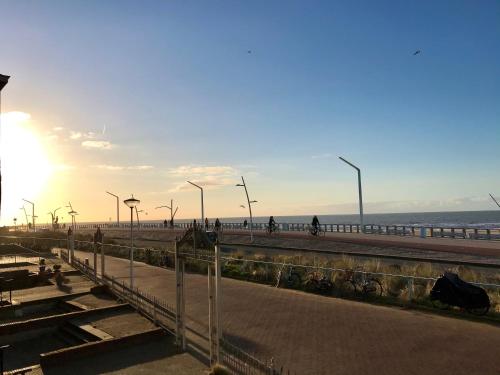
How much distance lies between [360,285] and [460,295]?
12.6 feet

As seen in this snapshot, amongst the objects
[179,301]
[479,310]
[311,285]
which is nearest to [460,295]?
[479,310]

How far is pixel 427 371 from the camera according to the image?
891cm

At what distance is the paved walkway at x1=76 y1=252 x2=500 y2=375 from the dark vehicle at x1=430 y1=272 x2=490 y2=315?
0.63 metres

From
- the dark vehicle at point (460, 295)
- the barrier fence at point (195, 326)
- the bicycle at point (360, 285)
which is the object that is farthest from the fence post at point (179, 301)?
the dark vehicle at point (460, 295)

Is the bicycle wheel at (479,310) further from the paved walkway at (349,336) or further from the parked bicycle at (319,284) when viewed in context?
the parked bicycle at (319,284)

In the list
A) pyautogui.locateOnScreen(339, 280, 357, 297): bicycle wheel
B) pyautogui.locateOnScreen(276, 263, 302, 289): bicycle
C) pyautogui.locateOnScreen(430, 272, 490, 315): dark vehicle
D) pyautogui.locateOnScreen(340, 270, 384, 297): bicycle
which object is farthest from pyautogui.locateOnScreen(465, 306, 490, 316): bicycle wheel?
pyautogui.locateOnScreen(276, 263, 302, 289): bicycle

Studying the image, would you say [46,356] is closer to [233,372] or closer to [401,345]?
[233,372]

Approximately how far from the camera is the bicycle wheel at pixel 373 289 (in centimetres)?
1565

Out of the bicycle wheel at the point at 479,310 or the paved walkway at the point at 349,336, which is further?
the bicycle wheel at the point at 479,310

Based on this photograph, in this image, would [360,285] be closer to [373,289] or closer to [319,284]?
[373,289]

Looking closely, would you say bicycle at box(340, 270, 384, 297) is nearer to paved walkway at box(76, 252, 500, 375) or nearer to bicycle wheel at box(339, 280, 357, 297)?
bicycle wheel at box(339, 280, 357, 297)

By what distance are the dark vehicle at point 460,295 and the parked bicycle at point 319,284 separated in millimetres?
4121

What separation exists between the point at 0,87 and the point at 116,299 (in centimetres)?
889

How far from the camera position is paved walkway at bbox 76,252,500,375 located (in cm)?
928
